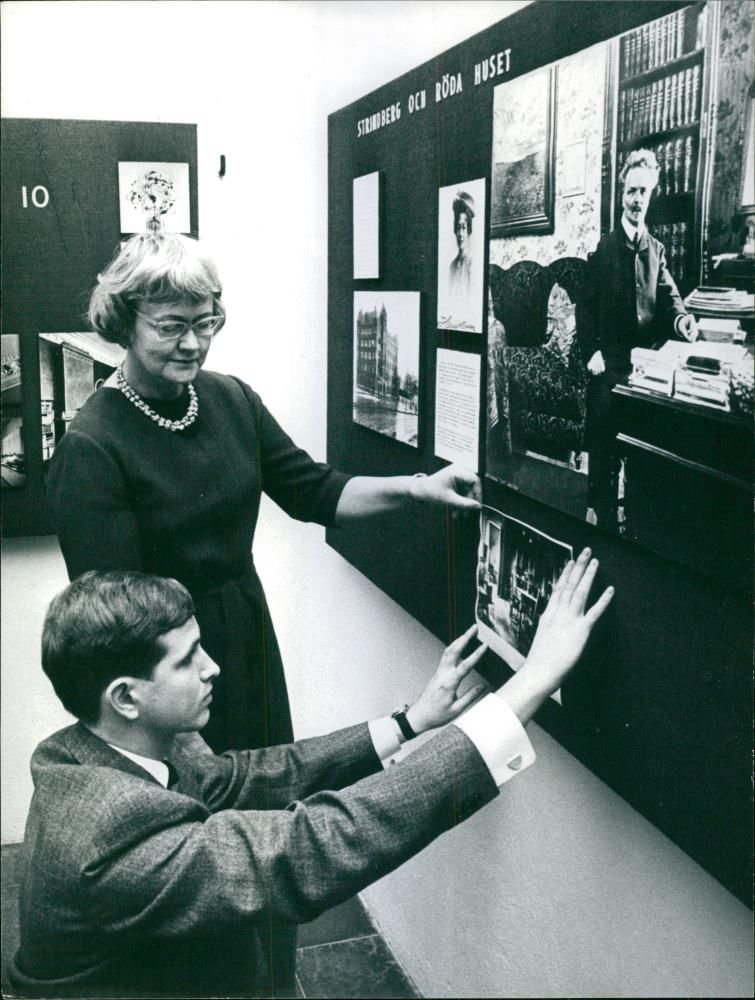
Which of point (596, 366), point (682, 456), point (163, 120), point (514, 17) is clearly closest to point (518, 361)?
point (596, 366)

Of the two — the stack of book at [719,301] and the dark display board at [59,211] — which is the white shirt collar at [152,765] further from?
the stack of book at [719,301]

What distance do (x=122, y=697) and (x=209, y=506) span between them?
15.2 inches

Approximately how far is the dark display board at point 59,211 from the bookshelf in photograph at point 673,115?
81cm

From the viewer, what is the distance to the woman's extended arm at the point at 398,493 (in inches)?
73.4

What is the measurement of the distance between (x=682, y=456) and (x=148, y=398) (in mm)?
897

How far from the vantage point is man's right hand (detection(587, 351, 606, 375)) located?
4.75ft

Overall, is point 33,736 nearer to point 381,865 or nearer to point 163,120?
point 381,865

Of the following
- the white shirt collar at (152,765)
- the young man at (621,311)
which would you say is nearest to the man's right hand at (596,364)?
the young man at (621,311)

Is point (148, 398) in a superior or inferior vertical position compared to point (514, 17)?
inferior

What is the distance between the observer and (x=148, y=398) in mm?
1711

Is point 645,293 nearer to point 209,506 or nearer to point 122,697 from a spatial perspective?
point 209,506

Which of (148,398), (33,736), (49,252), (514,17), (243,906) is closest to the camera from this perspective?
(243,906)

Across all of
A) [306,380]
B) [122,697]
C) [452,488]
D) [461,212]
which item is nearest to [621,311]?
[461,212]

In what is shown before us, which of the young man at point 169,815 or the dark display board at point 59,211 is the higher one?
the dark display board at point 59,211
